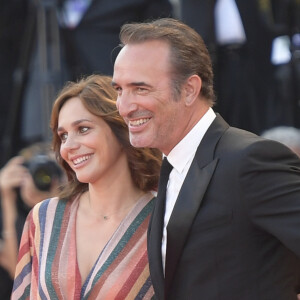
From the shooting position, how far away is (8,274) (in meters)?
4.23

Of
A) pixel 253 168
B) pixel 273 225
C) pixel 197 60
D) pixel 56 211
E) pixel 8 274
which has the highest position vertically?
pixel 197 60

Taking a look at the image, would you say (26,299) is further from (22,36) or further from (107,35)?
(22,36)

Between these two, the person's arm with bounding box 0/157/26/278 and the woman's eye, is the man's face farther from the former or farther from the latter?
the person's arm with bounding box 0/157/26/278

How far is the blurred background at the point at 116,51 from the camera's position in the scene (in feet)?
15.7

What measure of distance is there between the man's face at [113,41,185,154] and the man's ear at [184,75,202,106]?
0.03 metres

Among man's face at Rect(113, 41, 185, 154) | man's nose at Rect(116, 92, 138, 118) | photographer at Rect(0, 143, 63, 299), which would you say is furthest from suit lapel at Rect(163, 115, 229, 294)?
photographer at Rect(0, 143, 63, 299)

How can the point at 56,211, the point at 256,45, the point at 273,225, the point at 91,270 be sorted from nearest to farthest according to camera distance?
1. the point at 273,225
2. the point at 91,270
3. the point at 56,211
4. the point at 256,45

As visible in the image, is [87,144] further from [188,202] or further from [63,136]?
[188,202]

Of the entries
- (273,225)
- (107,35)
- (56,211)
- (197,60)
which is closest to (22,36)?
(107,35)

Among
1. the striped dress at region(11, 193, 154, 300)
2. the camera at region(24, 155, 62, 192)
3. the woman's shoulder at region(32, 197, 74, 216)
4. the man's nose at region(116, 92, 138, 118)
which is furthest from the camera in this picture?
the camera at region(24, 155, 62, 192)

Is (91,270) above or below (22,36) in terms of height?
below

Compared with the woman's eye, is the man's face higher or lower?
higher

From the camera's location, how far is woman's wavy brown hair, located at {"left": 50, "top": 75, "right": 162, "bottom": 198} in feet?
9.96

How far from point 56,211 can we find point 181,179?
0.76 metres
